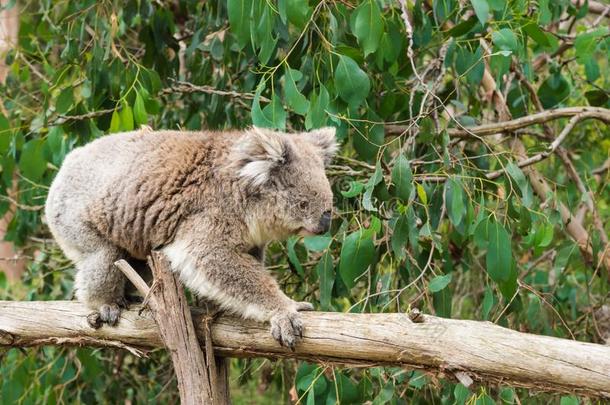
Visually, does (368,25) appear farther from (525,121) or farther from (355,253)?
(525,121)

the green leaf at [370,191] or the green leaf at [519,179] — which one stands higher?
the green leaf at [370,191]

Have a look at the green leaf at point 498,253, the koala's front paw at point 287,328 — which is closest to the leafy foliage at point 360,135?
the green leaf at point 498,253

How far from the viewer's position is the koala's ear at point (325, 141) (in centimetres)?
351

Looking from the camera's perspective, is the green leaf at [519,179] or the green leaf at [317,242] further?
the green leaf at [317,242]

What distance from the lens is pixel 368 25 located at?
10.1 ft

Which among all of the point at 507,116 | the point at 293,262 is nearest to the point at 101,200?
the point at 293,262

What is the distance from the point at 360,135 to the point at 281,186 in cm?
45

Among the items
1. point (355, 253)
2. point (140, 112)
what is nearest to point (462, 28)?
point (355, 253)

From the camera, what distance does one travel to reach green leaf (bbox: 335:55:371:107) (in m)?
3.17

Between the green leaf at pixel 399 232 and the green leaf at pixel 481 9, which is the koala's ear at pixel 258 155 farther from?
the green leaf at pixel 481 9

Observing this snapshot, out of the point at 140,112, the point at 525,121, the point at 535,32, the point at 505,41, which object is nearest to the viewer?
the point at 505,41

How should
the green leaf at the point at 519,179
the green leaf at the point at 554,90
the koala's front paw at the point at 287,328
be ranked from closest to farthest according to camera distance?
the koala's front paw at the point at 287,328, the green leaf at the point at 519,179, the green leaf at the point at 554,90

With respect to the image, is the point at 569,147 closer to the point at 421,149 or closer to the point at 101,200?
the point at 421,149

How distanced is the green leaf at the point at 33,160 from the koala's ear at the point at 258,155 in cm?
134
